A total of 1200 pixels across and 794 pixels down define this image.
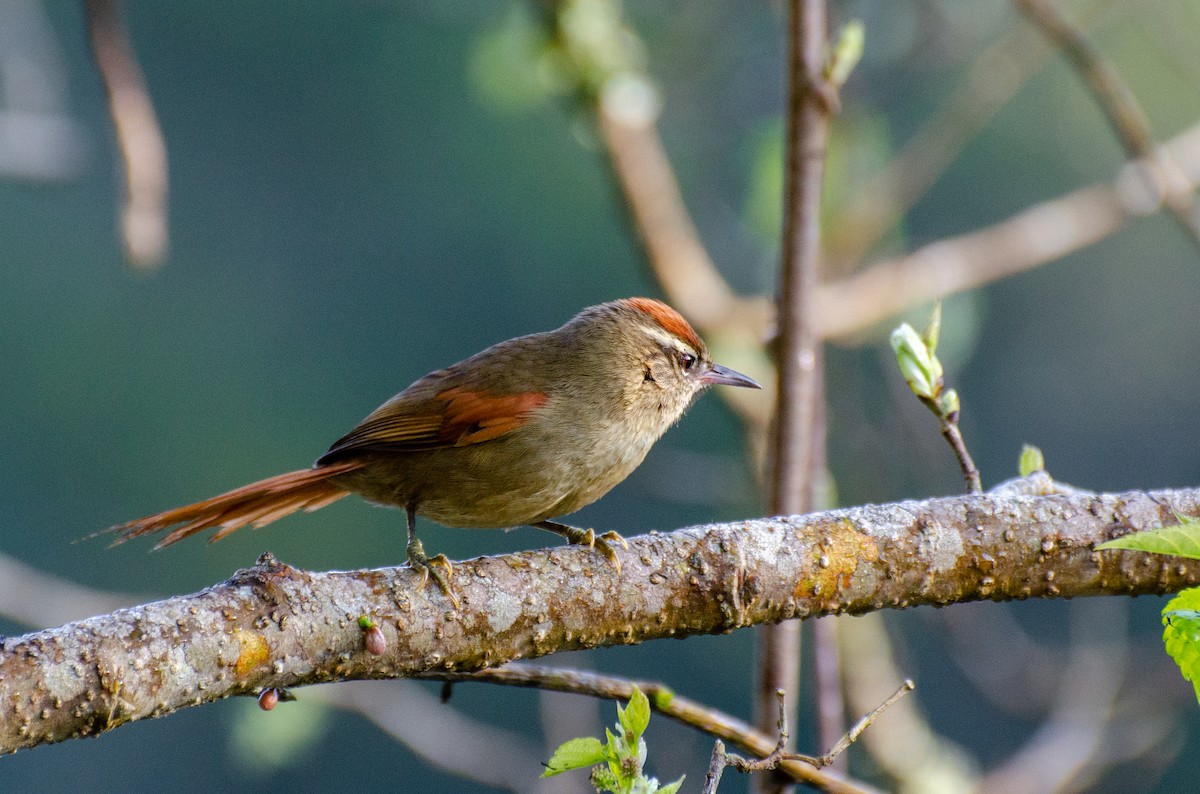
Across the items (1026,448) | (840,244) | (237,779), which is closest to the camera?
(1026,448)

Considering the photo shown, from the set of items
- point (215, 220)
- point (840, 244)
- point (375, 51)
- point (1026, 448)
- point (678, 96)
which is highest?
point (375, 51)

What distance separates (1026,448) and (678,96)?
683 cm

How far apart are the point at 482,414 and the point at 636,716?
1583 millimetres

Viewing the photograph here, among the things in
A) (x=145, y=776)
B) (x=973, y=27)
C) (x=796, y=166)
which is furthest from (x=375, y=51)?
(x=796, y=166)

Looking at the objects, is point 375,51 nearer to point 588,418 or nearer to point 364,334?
point 364,334

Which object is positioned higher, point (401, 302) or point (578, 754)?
point (401, 302)

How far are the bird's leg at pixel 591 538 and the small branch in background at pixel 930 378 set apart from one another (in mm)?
698

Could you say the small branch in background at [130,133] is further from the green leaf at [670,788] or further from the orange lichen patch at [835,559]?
the green leaf at [670,788]

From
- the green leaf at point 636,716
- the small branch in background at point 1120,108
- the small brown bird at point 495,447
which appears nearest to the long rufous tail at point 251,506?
the small brown bird at point 495,447

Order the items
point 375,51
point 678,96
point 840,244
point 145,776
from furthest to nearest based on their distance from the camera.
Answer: point 375,51
point 145,776
point 678,96
point 840,244

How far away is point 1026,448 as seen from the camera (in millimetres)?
2617

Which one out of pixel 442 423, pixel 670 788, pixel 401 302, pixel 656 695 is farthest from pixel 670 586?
pixel 401 302

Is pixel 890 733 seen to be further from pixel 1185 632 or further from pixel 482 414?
pixel 1185 632

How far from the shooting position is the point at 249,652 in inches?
75.0
